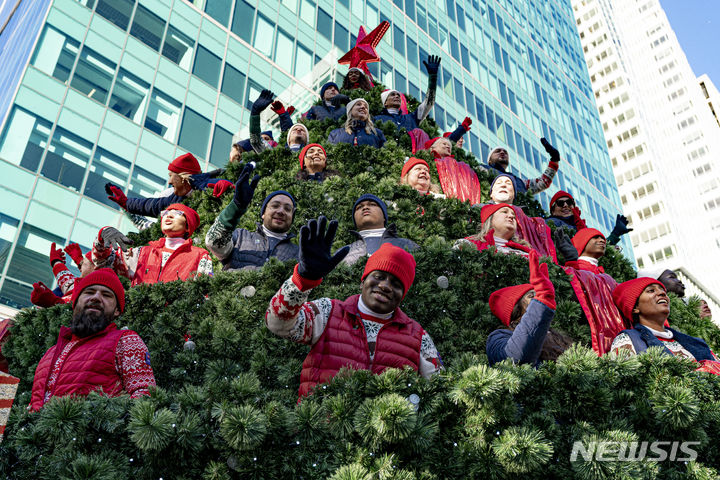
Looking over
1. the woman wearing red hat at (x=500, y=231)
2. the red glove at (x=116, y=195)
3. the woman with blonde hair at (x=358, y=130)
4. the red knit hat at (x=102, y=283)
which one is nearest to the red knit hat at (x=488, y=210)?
the woman wearing red hat at (x=500, y=231)

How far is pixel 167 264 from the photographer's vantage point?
5996mm

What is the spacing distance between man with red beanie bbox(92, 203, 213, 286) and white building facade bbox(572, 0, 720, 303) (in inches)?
2042

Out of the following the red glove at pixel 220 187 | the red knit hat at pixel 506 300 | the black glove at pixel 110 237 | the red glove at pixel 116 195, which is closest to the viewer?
the red knit hat at pixel 506 300

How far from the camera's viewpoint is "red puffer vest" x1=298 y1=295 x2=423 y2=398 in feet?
11.4

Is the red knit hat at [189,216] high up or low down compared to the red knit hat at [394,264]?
up

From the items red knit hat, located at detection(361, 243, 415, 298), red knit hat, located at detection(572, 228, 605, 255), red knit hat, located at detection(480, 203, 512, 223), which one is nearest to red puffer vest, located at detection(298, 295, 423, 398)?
red knit hat, located at detection(361, 243, 415, 298)

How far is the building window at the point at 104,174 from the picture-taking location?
46.5ft

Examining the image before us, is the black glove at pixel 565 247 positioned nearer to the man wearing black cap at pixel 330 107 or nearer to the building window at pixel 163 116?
the man wearing black cap at pixel 330 107

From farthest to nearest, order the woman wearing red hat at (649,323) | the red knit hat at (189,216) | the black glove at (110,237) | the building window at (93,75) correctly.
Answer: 1. the building window at (93,75)
2. the red knit hat at (189,216)
3. the black glove at (110,237)
4. the woman wearing red hat at (649,323)

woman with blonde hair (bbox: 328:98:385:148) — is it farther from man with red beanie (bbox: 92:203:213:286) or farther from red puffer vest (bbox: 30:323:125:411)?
red puffer vest (bbox: 30:323:125:411)

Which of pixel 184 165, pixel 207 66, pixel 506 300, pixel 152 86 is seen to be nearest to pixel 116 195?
pixel 184 165

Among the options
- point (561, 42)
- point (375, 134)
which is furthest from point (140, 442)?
point (561, 42)

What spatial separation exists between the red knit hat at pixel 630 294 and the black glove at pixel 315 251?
11.4 ft

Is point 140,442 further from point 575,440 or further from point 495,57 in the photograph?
point 495,57
